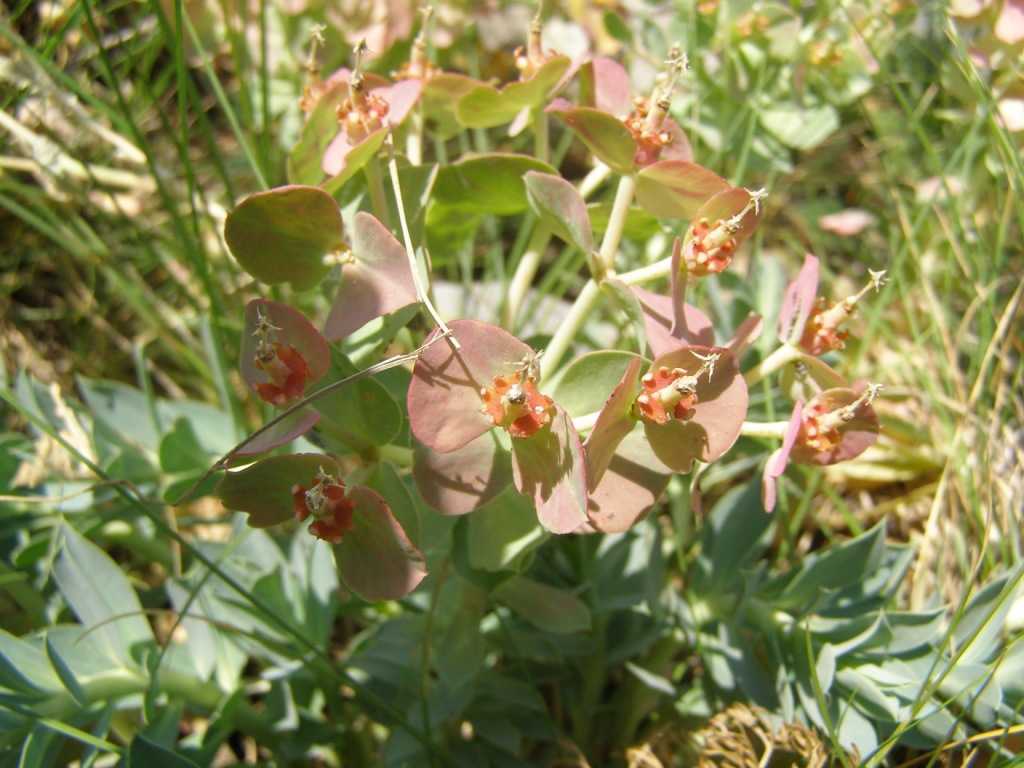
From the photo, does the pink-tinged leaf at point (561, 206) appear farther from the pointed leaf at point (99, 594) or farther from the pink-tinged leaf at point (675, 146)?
the pointed leaf at point (99, 594)


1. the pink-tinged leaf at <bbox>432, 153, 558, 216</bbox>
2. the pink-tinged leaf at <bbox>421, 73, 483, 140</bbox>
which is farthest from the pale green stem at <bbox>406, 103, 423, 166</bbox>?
the pink-tinged leaf at <bbox>432, 153, 558, 216</bbox>

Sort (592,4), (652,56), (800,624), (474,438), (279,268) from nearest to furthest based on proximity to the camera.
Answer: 1. (474,438)
2. (279,268)
3. (800,624)
4. (652,56)
5. (592,4)

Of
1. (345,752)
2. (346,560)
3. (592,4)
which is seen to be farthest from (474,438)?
(592,4)

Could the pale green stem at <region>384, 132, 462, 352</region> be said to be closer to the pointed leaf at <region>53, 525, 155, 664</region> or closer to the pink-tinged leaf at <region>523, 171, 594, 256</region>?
the pink-tinged leaf at <region>523, 171, 594, 256</region>

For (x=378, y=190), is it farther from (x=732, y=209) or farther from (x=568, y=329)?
(x=732, y=209)

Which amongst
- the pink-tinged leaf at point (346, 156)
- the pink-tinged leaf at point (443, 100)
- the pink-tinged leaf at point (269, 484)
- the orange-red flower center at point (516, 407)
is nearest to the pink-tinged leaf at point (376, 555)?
the pink-tinged leaf at point (269, 484)

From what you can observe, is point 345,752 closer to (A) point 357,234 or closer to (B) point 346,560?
(B) point 346,560

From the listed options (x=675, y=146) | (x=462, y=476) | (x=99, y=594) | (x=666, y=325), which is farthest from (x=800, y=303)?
(x=99, y=594)
